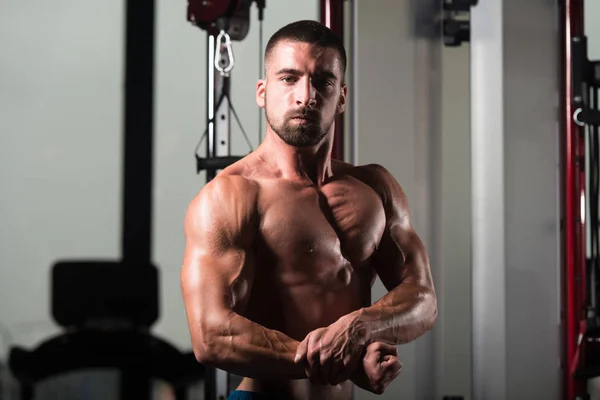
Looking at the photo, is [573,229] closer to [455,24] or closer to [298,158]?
[455,24]

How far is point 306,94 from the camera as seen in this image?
1.13 m

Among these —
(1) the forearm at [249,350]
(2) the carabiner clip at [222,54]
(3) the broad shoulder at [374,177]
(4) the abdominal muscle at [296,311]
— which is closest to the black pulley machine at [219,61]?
(2) the carabiner clip at [222,54]

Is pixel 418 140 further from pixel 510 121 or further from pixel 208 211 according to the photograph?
pixel 208 211

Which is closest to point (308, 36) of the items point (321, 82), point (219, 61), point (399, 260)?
point (321, 82)

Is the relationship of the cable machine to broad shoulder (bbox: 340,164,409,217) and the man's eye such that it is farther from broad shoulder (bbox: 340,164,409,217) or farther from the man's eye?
the man's eye

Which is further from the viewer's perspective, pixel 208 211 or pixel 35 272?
pixel 35 272

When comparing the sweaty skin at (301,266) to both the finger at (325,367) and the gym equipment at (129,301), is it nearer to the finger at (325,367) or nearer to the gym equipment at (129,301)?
the finger at (325,367)

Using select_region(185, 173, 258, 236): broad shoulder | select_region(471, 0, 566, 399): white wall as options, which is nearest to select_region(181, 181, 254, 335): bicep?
select_region(185, 173, 258, 236): broad shoulder

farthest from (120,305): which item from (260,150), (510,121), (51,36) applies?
(510,121)

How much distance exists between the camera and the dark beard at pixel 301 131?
1147mm

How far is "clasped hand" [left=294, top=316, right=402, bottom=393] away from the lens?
1.01 meters

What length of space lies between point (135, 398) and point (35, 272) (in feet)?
1.61

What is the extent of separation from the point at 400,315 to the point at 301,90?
0.41m

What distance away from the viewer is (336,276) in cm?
116
